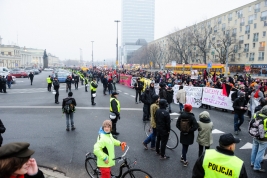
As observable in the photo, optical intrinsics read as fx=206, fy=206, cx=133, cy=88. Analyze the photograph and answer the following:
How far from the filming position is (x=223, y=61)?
2138 inches

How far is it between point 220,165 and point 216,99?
10.8 metres

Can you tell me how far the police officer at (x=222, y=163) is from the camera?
8.95 feet

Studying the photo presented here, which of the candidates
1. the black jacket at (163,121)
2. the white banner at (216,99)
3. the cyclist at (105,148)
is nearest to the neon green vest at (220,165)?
the cyclist at (105,148)

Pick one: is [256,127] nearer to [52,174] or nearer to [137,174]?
[137,174]

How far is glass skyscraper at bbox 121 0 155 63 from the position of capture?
18850 centimetres

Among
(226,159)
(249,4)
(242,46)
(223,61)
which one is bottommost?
(226,159)

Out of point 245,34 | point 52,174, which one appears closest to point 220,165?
point 52,174

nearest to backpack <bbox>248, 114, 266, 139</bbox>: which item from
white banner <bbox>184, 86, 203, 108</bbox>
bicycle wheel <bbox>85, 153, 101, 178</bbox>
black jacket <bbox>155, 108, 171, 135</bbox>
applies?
black jacket <bbox>155, 108, 171, 135</bbox>

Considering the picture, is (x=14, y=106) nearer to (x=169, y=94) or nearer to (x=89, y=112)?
(x=89, y=112)

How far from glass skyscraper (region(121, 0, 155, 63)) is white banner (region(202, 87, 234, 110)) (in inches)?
6897

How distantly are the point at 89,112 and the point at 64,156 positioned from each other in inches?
229

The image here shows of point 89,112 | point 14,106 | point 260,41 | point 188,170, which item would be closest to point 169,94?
point 89,112

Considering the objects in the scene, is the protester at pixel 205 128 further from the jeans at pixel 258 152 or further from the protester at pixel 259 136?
the jeans at pixel 258 152

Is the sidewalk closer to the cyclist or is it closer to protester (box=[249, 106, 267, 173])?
the cyclist
